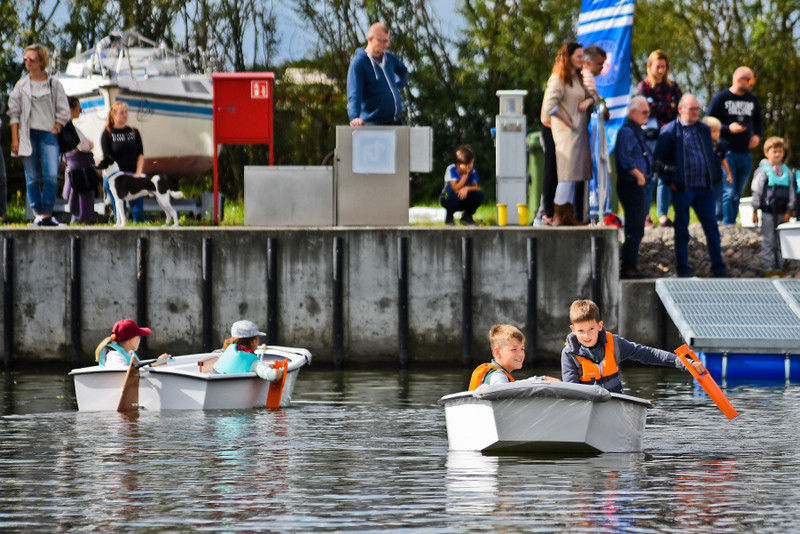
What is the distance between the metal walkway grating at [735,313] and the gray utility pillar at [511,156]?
7.09 feet

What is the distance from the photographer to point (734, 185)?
69.0ft

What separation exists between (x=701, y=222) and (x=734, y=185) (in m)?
2.78

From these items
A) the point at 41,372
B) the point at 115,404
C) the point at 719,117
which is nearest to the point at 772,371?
the point at 719,117

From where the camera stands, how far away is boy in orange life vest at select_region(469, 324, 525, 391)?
10531mm

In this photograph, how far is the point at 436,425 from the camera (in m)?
12.8

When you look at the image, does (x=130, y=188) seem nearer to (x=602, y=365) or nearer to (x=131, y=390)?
(x=131, y=390)

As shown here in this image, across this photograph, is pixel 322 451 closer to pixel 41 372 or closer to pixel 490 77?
pixel 41 372

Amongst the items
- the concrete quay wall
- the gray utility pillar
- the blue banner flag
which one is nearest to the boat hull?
the concrete quay wall

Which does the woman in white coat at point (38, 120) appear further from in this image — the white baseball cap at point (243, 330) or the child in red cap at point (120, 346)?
the white baseball cap at point (243, 330)

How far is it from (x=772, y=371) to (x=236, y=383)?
6114 millimetres

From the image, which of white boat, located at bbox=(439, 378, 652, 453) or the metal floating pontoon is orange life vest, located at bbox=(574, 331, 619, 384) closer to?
white boat, located at bbox=(439, 378, 652, 453)

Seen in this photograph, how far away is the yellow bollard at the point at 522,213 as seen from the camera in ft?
63.1

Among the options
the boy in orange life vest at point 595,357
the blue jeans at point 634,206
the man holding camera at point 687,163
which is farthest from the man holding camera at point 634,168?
the boy in orange life vest at point 595,357

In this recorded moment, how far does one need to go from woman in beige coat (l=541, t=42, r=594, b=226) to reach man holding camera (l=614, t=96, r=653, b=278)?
16.5 inches
